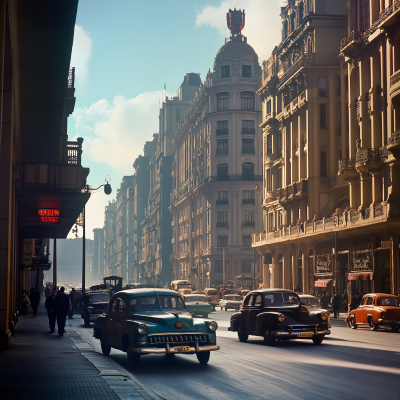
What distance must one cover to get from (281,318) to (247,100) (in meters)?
82.7

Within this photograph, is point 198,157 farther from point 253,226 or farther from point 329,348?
point 329,348

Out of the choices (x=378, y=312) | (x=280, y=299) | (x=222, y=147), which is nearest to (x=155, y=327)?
(x=280, y=299)

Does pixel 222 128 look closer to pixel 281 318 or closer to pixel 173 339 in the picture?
pixel 281 318

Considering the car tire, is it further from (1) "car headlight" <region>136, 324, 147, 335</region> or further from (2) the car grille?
(1) "car headlight" <region>136, 324, 147, 335</region>

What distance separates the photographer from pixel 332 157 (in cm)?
5547

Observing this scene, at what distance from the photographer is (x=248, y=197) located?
96562 millimetres

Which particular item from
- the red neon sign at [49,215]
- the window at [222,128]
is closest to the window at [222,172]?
the window at [222,128]

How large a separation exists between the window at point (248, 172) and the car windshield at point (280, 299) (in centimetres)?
7749

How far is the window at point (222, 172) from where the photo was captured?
97787 mm

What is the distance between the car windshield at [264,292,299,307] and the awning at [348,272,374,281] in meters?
23.4

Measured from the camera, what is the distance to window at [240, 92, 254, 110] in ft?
324

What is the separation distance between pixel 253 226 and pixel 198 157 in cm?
1903

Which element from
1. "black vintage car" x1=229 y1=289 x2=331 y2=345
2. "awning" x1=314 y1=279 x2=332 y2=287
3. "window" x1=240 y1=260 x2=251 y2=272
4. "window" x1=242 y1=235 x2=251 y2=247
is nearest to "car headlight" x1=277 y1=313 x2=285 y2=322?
"black vintage car" x1=229 y1=289 x2=331 y2=345

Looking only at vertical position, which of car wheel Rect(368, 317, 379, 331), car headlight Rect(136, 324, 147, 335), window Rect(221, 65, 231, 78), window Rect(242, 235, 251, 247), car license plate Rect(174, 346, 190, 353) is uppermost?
window Rect(221, 65, 231, 78)
